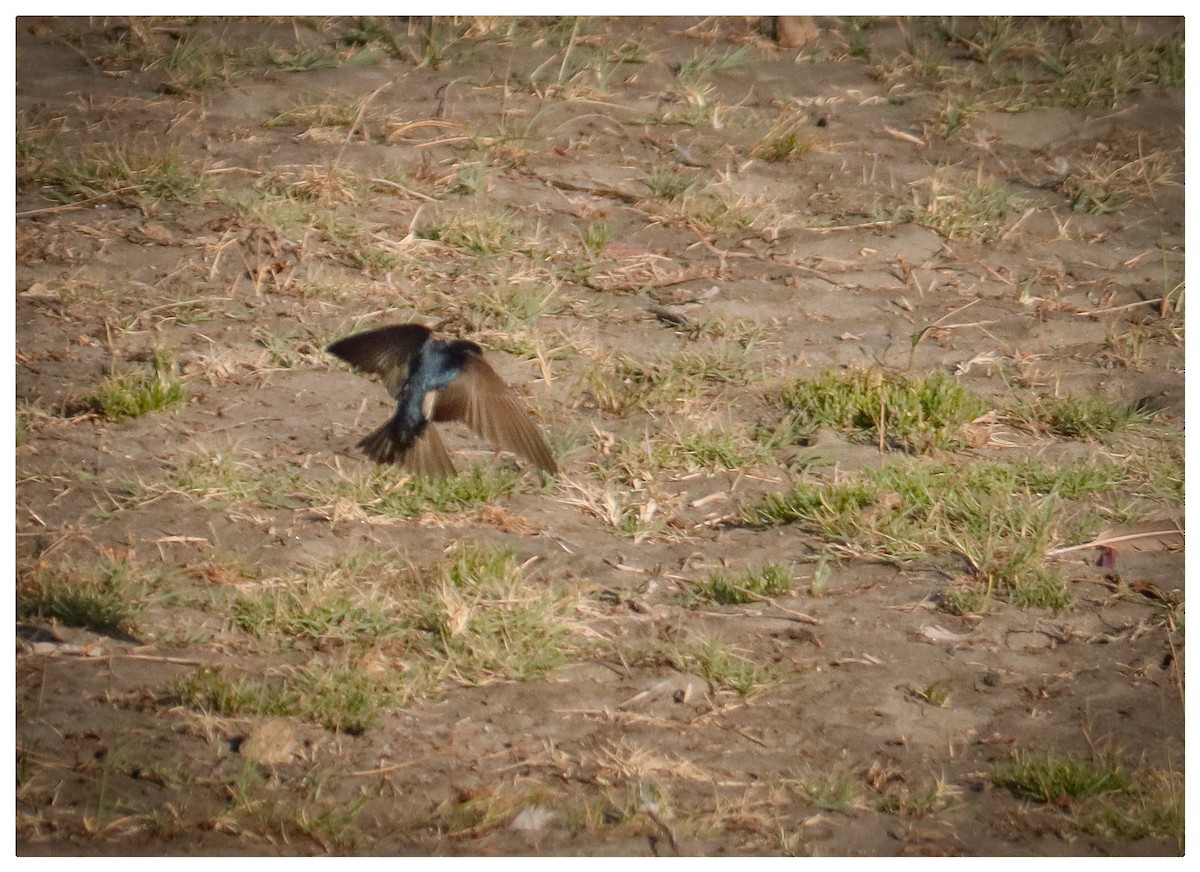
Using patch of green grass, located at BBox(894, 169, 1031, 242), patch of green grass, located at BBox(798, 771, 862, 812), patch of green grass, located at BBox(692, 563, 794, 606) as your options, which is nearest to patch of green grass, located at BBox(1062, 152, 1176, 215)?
patch of green grass, located at BBox(894, 169, 1031, 242)

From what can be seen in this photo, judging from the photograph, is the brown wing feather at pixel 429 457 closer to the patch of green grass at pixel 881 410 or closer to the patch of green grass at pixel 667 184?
the patch of green grass at pixel 881 410

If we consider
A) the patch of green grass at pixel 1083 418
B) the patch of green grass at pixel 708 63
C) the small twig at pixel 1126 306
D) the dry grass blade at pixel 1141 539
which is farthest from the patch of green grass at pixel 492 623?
the patch of green grass at pixel 708 63

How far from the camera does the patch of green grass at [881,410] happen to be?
186 inches

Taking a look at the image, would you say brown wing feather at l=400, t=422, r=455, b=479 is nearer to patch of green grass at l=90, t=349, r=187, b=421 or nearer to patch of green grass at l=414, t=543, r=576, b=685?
patch of green grass at l=414, t=543, r=576, b=685

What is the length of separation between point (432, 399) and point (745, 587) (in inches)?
41.6

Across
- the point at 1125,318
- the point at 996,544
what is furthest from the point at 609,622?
the point at 1125,318

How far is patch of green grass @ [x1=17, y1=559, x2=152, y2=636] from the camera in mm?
3645

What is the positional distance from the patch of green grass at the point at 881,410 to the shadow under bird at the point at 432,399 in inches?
38.7

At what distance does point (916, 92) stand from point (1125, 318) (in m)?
1.65

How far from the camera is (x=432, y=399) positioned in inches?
165

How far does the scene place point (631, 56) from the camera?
6543 mm

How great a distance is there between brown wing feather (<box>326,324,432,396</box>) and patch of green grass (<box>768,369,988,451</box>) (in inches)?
49.0

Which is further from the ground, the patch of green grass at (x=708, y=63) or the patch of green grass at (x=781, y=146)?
the patch of green grass at (x=708, y=63)

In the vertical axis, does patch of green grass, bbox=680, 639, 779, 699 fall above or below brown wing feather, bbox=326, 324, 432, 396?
below
